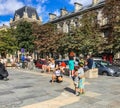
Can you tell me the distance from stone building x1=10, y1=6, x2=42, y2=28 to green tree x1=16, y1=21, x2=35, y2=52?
66.2 ft

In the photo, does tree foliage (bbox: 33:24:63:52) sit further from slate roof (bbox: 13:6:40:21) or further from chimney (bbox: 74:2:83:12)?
slate roof (bbox: 13:6:40:21)

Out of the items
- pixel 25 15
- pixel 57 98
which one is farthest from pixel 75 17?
pixel 57 98

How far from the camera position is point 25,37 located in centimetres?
4728

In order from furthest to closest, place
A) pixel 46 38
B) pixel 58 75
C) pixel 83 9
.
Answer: pixel 83 9, pixel 46 38, pixel 58 75

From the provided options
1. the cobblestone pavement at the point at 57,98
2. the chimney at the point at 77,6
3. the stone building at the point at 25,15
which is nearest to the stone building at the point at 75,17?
the chimney at the point at 77,6

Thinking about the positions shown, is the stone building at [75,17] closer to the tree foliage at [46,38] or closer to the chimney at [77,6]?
the chimney at [77,6]

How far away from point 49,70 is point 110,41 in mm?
12347

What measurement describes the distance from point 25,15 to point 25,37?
74.6 ft

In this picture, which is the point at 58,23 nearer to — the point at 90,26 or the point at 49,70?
the point at 90,26

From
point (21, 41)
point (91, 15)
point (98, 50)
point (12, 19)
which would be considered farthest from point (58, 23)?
point (12, 19)

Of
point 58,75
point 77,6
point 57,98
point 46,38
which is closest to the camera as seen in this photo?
point 57,98

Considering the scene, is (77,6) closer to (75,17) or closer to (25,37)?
(75,17)

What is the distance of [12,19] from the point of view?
250 feet

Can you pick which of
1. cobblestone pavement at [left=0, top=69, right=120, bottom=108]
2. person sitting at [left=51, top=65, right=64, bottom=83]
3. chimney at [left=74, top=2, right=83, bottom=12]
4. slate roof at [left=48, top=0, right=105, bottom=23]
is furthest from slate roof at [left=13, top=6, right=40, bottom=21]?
cobblestone pavement at [left=0, top=69, right=120, bottom=108]
